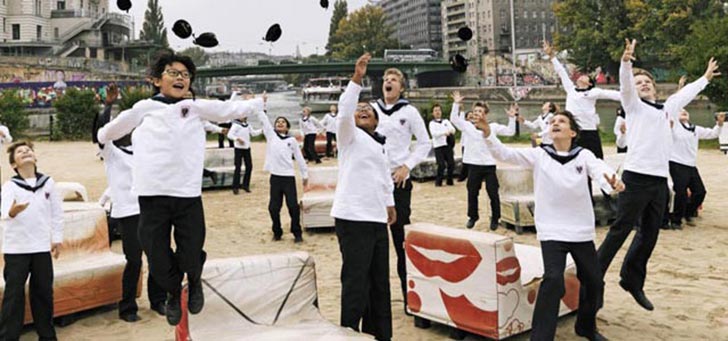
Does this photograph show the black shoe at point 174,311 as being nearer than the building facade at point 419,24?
Yes

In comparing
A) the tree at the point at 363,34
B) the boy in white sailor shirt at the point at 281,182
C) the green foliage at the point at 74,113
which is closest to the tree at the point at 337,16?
the tree at the point at 363,34

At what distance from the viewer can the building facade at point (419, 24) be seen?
151 metres

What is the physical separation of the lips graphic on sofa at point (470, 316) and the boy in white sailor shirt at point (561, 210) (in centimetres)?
44

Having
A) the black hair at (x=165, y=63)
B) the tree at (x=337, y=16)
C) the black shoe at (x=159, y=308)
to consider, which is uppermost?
the tree at (x=337, y=16)

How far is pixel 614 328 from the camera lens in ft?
19.3

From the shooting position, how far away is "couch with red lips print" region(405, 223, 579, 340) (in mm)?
5297

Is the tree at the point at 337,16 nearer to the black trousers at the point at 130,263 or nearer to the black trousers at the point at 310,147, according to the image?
the black trousers at the point at 310,147

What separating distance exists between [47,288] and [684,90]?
6.31m

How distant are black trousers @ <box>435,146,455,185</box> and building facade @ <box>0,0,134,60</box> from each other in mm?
73010

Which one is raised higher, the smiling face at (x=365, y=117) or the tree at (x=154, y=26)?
the tree at (x=154, y=26)

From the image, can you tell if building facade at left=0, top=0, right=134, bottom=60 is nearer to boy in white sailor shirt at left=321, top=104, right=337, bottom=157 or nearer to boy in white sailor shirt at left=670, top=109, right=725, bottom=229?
boy in white sailor shirt at left=321, top=104, right=337, bottom=157

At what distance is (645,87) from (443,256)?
2.70 meters

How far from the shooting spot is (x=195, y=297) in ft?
15.1

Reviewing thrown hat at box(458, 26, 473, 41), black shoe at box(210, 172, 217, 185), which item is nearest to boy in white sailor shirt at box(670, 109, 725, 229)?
thrown hat at box(458, 26, 473, 41)
